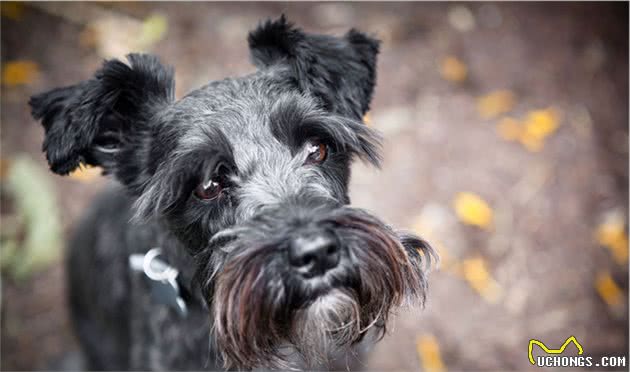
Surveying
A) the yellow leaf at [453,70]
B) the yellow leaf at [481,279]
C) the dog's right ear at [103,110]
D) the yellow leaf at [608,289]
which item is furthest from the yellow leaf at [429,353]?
the dog's right ear at [103,110]

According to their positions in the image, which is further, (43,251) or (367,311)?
(43,251)

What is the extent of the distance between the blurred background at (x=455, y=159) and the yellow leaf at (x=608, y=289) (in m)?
0.01

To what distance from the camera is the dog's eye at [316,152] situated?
10.4ft

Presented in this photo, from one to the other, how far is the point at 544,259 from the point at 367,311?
3.02m

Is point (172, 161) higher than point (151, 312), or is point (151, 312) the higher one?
point (172, 161)

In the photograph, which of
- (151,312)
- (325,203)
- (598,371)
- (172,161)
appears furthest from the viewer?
(598,371)

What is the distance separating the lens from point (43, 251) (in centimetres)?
559

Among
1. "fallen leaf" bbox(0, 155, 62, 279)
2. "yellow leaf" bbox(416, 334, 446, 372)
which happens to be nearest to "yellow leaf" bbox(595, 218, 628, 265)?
"yellow leaf" bbox(416, 334, 446, 372)

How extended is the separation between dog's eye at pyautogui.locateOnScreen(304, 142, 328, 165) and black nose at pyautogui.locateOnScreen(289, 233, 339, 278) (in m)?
0.69

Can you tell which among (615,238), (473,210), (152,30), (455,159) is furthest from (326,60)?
(152,30)

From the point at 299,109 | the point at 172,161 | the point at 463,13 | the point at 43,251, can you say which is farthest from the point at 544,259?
the point at 43,251

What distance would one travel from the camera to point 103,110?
128 inches

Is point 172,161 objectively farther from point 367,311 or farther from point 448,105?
point 448,105

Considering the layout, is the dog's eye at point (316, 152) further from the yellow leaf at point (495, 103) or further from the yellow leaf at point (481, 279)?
the yellow leaf at point (495, 103)
